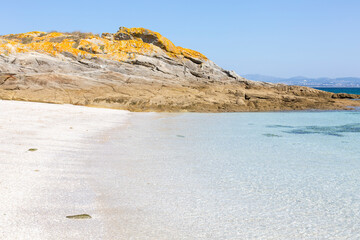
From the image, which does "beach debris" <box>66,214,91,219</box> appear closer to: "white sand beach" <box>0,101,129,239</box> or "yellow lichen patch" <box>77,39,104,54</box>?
"white sand beach" <box>0,101,129,239</box>

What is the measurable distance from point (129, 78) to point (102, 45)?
4835mm

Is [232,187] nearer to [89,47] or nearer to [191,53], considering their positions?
[89,47]

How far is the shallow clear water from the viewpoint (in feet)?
12.5

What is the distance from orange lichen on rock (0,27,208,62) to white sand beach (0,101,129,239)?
42.2ft

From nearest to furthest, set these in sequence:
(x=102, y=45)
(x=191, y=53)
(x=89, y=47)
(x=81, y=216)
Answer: (x=81, y=216)
(x=89, y=47)
(x=102, y=45)
(x=191, y=53)

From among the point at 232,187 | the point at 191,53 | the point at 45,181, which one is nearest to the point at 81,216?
the point at 45,181

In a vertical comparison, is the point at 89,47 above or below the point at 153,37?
below

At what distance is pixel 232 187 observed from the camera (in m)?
5.37

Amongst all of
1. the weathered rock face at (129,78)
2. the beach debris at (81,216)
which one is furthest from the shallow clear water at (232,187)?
the weathered rock face at (129,78)

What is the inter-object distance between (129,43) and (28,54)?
7442mm

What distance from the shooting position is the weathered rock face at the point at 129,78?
64.5ft

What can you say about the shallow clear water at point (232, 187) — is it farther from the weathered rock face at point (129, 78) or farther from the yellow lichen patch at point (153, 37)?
the yellow lichen patch at point (153, 37)

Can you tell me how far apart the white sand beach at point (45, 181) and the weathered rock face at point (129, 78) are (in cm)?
906

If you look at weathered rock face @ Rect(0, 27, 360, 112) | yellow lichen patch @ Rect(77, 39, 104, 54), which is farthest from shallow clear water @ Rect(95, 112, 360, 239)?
yellow lichen patch @ Rect(77, 39, 104, 54)
